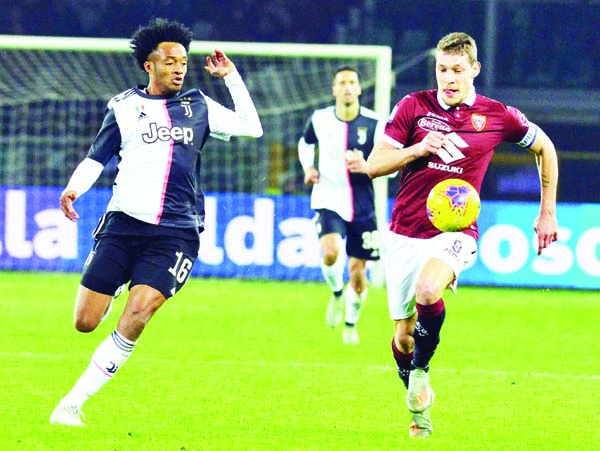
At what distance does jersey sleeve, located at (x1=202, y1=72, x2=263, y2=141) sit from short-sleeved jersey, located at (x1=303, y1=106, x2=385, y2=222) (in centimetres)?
498

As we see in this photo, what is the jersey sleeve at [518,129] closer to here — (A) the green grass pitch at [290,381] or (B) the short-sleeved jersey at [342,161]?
(A) the green grass pitch at [290,381]

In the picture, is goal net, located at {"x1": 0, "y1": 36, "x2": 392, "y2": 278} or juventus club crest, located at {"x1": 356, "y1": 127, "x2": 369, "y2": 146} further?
goal net, located at {"x1": 0, "y1": 36, "x2": 392, "y2": 278}

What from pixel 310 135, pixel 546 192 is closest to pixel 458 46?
pixel 546 192

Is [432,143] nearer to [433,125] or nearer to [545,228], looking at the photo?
[433,125]

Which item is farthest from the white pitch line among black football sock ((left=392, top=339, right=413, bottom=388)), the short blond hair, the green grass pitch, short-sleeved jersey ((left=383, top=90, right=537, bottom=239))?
the short blond hair

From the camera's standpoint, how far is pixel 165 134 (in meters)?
7.43

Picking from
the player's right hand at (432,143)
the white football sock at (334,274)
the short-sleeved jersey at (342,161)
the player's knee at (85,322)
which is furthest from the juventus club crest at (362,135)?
the player's knee at (85,322)

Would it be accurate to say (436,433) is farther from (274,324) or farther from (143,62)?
(274,324)

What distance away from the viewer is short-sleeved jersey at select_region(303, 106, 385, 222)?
1271cm

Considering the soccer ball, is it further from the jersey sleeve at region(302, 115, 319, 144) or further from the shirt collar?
the jersey sleeve at region(302, 115, 319, 144)

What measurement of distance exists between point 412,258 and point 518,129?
0.95 meters

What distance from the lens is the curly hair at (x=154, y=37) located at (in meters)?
7.57

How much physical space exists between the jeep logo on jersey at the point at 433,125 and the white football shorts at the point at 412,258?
57 cm

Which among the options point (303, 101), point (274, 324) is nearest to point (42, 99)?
point (303, 101)
